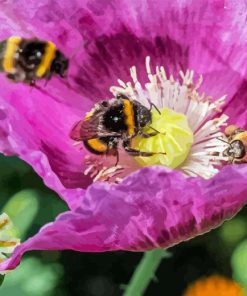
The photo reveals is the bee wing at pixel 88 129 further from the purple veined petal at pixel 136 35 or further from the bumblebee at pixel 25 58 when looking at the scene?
the purple veined petal at pixel 136 35

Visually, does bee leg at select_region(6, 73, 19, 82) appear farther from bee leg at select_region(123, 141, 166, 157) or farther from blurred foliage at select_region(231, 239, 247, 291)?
blurred foliage at select_region(231, 239, 247, 291)

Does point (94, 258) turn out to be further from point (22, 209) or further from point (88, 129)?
point (88, 129)

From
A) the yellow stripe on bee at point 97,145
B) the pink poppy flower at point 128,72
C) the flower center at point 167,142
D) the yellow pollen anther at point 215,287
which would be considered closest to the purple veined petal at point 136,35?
the pink poppy flower at point 128,72

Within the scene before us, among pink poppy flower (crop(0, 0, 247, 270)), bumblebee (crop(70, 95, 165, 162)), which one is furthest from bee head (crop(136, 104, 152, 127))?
pink poppy flower (crop(0, 0, 247, 270))

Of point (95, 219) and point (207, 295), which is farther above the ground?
point (95, 219)

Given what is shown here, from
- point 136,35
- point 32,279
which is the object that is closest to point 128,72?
point 136,35

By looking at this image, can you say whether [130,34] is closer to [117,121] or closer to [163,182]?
[117,121]

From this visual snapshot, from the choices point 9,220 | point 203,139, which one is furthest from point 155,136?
point 9,220
